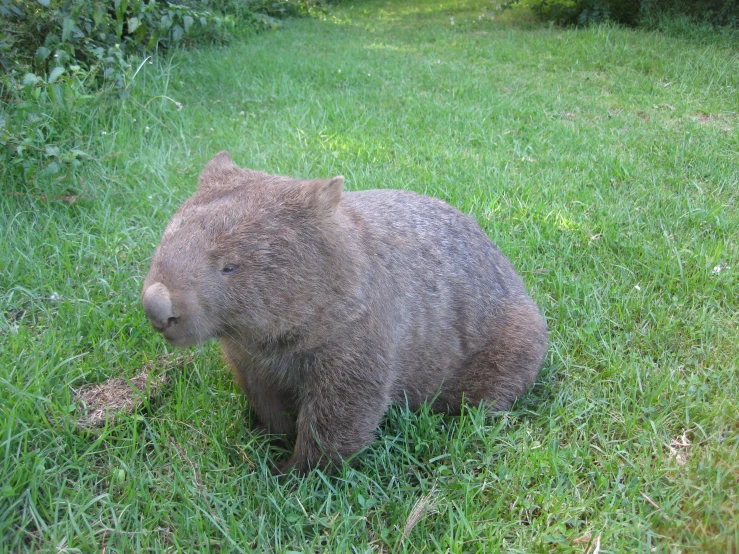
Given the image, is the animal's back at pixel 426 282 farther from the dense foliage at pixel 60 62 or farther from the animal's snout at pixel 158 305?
the dense foliage at pixel 60 62

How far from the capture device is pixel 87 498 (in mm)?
2158

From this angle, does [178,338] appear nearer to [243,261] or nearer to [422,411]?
[243,261]

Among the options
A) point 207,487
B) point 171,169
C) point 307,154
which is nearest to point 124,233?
point 171,169

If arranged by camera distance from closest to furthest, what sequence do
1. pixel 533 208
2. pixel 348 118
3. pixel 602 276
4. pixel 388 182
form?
pixel 602 276 → pixel 533 208 → pixel 388 182 → pixel 348 118

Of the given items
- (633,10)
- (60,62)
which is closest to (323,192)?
(60,62)

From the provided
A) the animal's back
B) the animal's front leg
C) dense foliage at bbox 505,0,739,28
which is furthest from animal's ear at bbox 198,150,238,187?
dense foliage at bbox 505,0,739,28

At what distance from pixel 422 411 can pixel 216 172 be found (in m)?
1.38

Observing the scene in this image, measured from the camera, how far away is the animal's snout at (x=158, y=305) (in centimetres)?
201

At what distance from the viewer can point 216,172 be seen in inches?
102

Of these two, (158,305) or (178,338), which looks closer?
(158,305)

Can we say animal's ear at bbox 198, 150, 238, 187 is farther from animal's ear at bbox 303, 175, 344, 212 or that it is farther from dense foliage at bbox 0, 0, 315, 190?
dense foliage at bbox 0, 0, 315, 190

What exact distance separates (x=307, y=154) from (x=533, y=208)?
1892mm

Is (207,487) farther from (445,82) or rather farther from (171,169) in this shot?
(445,82)

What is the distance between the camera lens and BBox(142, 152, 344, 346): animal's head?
2113mm
